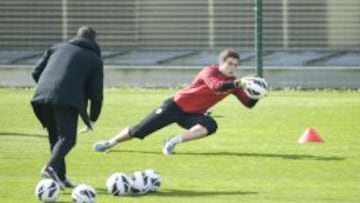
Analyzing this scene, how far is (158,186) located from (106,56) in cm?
1953

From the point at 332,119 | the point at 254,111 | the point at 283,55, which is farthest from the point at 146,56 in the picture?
the point at 332,119

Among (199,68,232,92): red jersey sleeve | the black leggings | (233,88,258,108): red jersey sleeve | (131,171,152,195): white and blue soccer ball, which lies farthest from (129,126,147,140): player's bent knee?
(131,171,152,195): white and blue soccer ball

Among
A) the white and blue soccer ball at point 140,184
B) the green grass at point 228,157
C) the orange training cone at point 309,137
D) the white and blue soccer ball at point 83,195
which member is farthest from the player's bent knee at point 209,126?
the white and blue soccer ball at point 83,195

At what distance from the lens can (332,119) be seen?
21250 mm

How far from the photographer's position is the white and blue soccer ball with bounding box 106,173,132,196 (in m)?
12.4

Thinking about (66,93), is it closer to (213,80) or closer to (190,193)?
(190,193)

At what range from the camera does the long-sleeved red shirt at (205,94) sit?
50.5 ft

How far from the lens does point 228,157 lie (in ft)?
52.2

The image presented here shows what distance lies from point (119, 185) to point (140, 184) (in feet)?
0.74

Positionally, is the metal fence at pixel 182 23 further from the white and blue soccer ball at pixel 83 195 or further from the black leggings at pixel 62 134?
the white and blue soccer ball at pixel 83 195

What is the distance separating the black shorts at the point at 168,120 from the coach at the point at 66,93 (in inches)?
117

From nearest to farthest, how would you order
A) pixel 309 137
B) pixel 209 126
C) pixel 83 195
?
pixel 83 195, pixel 209 126, pixel 309 137

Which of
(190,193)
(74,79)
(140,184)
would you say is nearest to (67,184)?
(140,184)

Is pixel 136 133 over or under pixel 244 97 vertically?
under
